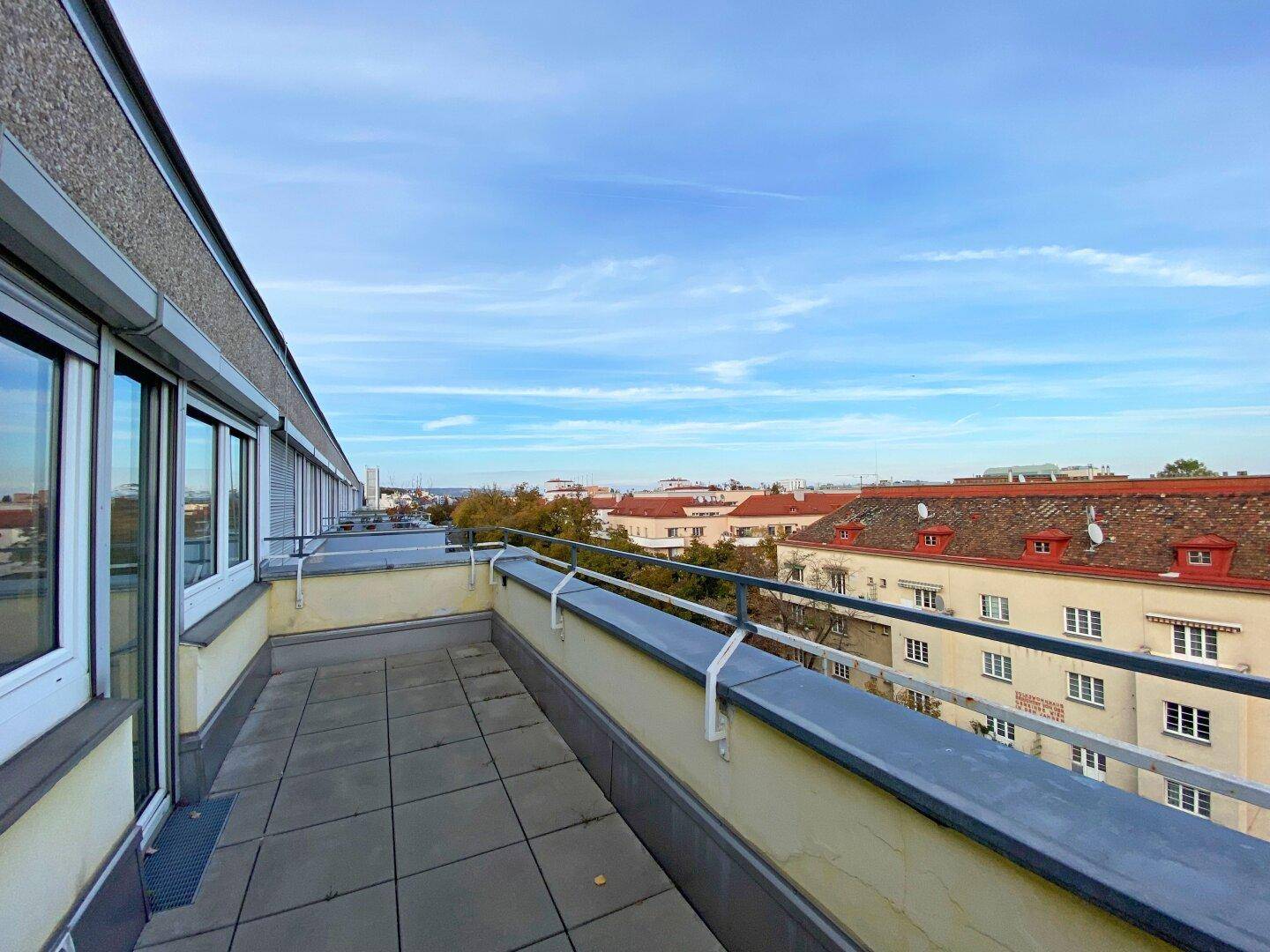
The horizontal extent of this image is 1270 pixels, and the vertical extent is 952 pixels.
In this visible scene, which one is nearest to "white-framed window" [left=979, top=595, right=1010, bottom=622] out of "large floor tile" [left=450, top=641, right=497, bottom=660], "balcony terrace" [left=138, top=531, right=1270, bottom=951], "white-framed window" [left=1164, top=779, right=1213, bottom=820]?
"white-framed window" [left=1164, top=779, right=1213, bottom=820]

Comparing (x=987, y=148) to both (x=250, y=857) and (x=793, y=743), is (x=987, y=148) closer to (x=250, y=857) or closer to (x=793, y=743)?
(x=793, y=743)

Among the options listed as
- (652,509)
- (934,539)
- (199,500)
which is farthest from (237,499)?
(652,509)

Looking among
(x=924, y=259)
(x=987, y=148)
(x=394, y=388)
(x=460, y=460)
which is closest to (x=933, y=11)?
(x=987, y=148)

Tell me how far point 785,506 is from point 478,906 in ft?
179

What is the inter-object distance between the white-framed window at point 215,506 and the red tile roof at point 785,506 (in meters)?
49.3

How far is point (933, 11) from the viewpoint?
5.77m

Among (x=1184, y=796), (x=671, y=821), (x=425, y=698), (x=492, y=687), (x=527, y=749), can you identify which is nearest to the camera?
(x=671, y=821)

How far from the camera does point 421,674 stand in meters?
4.64

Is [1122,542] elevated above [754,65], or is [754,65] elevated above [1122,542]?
[754,65]

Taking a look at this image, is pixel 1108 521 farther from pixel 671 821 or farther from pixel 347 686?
pixel 347 686

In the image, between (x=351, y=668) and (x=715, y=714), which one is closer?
(x=715, y=714)

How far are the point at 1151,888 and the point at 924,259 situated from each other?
19.8 meters

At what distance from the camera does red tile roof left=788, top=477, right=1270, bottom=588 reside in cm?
1791

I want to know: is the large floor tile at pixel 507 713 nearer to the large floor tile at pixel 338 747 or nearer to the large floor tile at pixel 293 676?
the large floor tile at pixel 338 747
